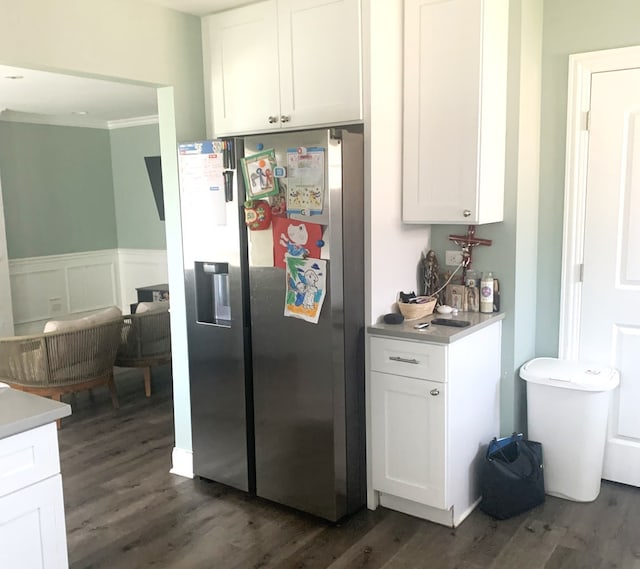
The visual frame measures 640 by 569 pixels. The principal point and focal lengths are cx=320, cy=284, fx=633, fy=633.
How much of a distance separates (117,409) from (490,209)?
10.1ft

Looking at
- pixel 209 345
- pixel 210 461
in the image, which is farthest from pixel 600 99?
pixel 210 461

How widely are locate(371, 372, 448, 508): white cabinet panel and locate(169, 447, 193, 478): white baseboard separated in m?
1.08

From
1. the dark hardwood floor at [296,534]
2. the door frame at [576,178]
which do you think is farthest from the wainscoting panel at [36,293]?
the door frame at [576,178]

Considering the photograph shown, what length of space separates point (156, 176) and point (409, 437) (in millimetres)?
4416

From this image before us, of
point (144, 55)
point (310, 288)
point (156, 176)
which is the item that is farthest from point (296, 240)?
point (156, 176)

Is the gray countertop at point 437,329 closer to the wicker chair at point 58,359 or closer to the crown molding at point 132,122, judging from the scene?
the wicker chair at point 58,359

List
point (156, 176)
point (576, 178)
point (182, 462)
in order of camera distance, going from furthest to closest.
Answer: point (156, 176) < point (182, 462) < point (576, 178)

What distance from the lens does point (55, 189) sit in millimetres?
6562

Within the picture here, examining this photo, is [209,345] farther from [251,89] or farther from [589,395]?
[589,395]

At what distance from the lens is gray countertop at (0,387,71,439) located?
1748 millimetres

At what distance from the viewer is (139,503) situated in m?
3.17

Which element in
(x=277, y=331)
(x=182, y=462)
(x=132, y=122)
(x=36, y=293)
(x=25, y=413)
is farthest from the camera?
(x=132, y=122)

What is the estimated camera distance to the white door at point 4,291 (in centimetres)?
595

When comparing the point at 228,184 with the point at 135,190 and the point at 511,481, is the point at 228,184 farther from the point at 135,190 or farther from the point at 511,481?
the point at 135,190
